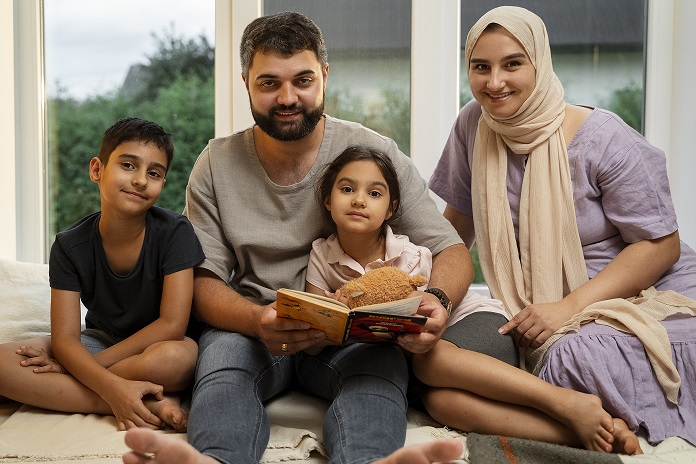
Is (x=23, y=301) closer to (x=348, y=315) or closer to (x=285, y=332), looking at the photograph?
(x=285, y=332)

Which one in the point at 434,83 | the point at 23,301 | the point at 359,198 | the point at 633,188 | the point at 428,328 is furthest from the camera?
the point at 434,83

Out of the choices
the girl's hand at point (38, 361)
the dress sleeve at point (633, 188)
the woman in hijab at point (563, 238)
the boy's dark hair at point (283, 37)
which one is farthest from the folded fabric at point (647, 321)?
the girl's hand at point (38, 361)

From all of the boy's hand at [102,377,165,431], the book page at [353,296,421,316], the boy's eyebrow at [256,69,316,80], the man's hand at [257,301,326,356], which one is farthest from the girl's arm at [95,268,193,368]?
the book page at [353,296,421,316]

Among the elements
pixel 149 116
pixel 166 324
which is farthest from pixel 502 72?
pixel 149 116

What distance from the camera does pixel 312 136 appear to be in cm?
209

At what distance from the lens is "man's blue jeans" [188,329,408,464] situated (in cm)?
150

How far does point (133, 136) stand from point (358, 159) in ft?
1.89

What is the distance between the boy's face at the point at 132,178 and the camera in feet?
6.32

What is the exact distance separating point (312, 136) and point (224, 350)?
2.10 feet

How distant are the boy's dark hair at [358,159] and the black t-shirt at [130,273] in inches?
14.0

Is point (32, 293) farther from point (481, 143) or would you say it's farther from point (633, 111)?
point (633, 111)

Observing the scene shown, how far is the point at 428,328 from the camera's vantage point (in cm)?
169

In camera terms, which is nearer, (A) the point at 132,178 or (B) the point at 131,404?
(B) the point at 131,404

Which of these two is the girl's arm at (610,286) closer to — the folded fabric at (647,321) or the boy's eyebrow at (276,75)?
the folded fabric at (647,321)
